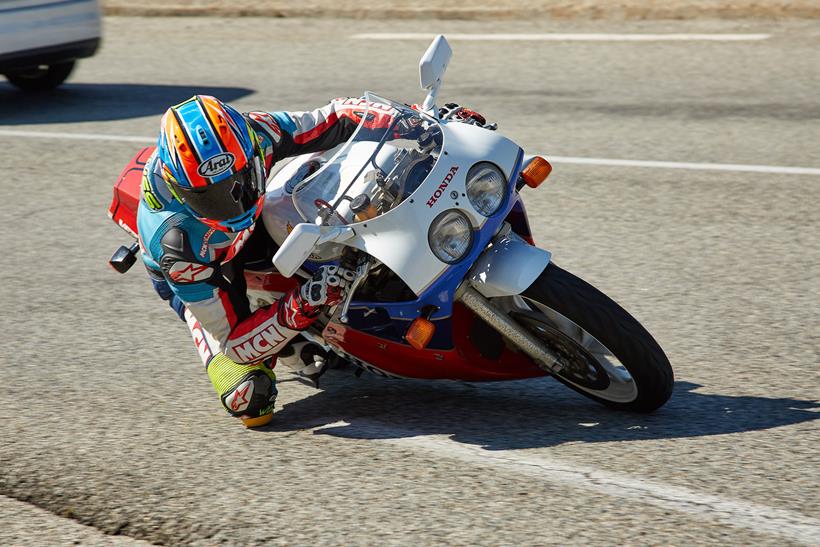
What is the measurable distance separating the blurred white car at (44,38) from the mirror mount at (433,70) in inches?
239

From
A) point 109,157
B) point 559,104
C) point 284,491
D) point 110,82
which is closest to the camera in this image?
point 284,491

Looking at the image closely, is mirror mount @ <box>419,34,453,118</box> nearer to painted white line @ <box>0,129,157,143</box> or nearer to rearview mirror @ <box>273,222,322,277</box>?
rearview mirror @ <box>273,222,322,277</box>

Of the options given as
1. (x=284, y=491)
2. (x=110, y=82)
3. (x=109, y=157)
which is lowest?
(x=110, y=82)

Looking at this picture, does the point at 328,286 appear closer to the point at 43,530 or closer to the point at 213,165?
the point at 213,165

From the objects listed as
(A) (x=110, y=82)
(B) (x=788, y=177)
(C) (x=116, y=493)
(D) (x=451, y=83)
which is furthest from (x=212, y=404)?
(A) (x=110, y=82)

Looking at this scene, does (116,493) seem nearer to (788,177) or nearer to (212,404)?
(212,404)

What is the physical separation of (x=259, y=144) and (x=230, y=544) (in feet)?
4.93

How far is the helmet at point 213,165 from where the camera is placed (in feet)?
14.0

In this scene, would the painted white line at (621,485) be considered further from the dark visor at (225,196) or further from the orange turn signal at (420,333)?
the dark visor at (225,196)

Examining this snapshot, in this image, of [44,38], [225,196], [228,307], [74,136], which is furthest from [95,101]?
[225,196]

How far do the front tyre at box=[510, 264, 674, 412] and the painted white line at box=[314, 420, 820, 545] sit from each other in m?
0.42

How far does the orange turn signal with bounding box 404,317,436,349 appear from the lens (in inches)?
171

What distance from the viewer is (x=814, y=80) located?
376 inches

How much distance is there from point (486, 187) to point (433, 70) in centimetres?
68
